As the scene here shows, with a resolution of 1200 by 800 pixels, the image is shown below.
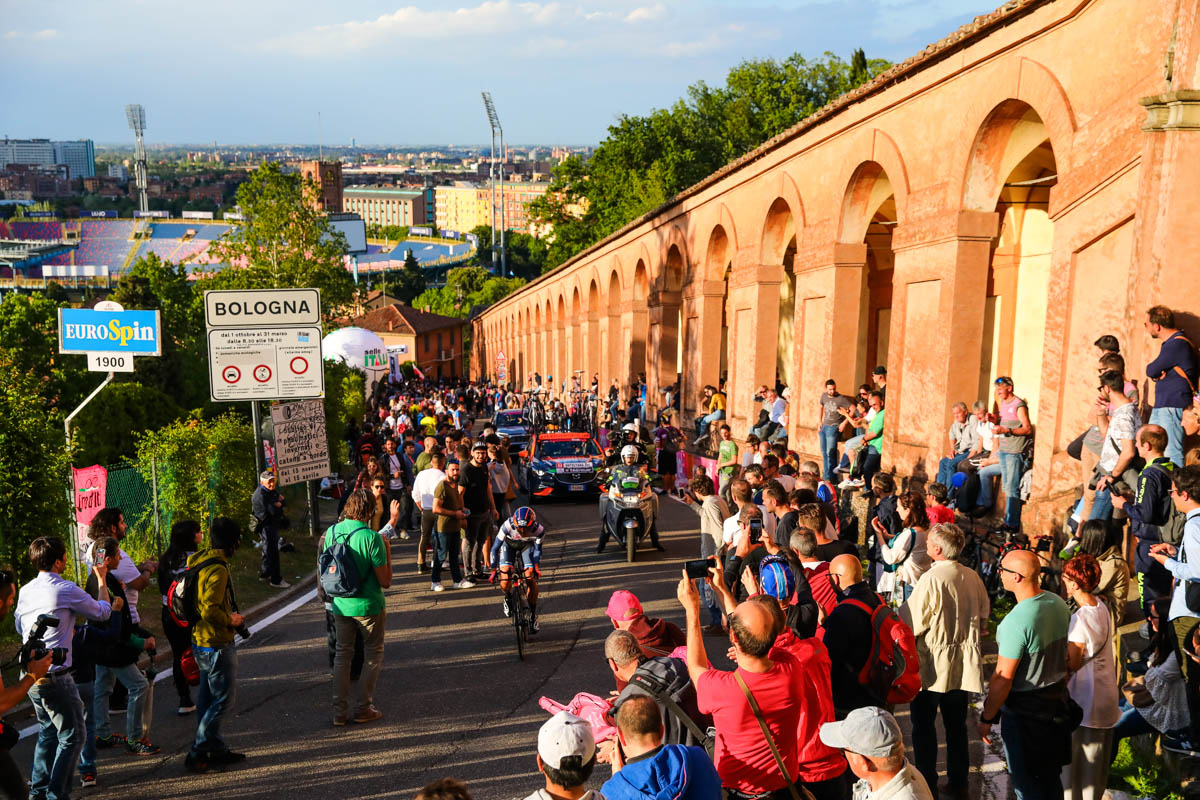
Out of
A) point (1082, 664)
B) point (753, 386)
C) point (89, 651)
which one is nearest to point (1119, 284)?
point (1082, 664)

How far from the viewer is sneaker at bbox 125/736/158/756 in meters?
8.30

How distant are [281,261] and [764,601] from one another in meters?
57.8

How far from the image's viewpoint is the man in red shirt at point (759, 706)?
520 cm

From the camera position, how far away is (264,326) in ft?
51.2

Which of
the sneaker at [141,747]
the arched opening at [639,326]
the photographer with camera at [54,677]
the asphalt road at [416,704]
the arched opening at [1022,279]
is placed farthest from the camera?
the arched opening at [639,326]

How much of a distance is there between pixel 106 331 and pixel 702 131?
178ft

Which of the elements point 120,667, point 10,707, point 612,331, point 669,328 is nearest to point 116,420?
point 669,328

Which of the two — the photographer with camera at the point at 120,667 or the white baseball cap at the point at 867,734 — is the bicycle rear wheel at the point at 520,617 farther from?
the white baseball cap at the point at 867,734

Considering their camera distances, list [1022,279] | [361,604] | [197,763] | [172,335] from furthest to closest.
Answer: [172,335] → [1022,279] → [361,604] → [197,763]

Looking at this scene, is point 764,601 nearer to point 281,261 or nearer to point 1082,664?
point 1082,664

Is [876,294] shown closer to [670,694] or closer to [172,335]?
[670,694]

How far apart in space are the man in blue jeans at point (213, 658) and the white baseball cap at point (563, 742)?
452 cm

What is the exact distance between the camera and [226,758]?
8109mm

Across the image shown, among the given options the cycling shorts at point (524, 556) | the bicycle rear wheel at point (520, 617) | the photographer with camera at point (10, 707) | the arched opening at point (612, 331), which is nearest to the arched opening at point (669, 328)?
the arched opening at point (612, 331)
